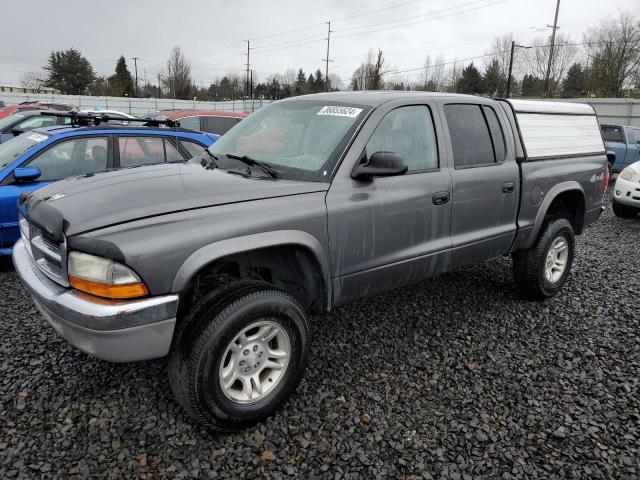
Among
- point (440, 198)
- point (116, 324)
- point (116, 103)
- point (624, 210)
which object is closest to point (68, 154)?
point (116, 324)

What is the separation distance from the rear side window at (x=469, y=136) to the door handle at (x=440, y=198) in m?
0.29

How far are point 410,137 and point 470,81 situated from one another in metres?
62.5

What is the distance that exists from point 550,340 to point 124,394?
126 inches

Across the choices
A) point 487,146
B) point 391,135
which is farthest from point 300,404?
point 487,146

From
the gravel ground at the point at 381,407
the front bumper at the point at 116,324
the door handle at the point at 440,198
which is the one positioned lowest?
the gravel ground at the point at 381,407

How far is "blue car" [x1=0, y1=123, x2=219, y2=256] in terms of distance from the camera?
4719 millimetres

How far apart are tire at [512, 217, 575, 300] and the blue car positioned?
418cm

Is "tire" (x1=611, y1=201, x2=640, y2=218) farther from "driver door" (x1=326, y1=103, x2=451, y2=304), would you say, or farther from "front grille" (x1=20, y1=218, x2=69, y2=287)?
"front grille" (x1=20, y1=218, x2=69, y2=287)

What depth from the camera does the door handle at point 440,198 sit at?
11.0ft

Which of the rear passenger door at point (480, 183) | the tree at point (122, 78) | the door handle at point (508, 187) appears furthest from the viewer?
the tree at point (122, 78)

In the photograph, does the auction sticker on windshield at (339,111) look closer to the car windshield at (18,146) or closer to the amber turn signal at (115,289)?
the amber turn signal at (115,289)

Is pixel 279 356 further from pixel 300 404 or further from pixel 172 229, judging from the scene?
pixel 172 229

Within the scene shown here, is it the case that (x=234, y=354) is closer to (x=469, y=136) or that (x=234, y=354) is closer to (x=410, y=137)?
(x=410, y=137)

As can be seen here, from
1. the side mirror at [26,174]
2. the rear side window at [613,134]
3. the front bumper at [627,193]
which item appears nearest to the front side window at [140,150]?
the side mirror at [26,174]
